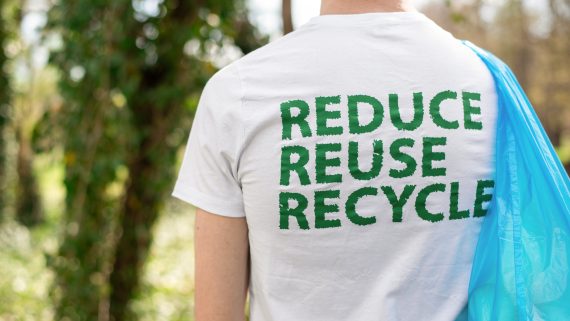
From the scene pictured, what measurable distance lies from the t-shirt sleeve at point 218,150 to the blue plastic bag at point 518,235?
1.37 ft

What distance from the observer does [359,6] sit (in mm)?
1044

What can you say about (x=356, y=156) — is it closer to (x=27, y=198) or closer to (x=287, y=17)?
(x=287, y=17)

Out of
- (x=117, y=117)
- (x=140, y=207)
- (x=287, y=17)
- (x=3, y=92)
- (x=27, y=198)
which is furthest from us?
(x=27, y=198)

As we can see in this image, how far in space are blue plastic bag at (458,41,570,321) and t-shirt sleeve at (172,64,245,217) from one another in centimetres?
42

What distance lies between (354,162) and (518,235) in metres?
0.31

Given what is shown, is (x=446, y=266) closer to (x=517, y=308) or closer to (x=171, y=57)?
(x=517, y=308)

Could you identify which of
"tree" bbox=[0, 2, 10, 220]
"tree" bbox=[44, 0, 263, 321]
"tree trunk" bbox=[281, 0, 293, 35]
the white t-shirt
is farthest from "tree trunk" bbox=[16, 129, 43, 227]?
the white t-shirt

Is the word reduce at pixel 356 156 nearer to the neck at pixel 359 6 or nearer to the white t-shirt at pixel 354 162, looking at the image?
the white t-shirt at pixel 354 162

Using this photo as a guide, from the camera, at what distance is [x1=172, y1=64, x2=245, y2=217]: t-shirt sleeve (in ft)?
3.31

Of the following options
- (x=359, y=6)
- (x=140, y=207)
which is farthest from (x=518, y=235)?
(x=140, y=207)

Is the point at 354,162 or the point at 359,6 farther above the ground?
the point at 359,6

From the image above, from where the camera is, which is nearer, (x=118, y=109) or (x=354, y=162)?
(x=354, y=162)

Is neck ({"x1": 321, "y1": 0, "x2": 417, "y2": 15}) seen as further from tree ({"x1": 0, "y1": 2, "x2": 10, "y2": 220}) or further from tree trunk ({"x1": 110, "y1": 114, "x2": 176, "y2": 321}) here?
tree ({"x1": 0, "y1": 2, "x2": 10, "y2": 220})

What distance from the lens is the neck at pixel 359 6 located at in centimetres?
104
